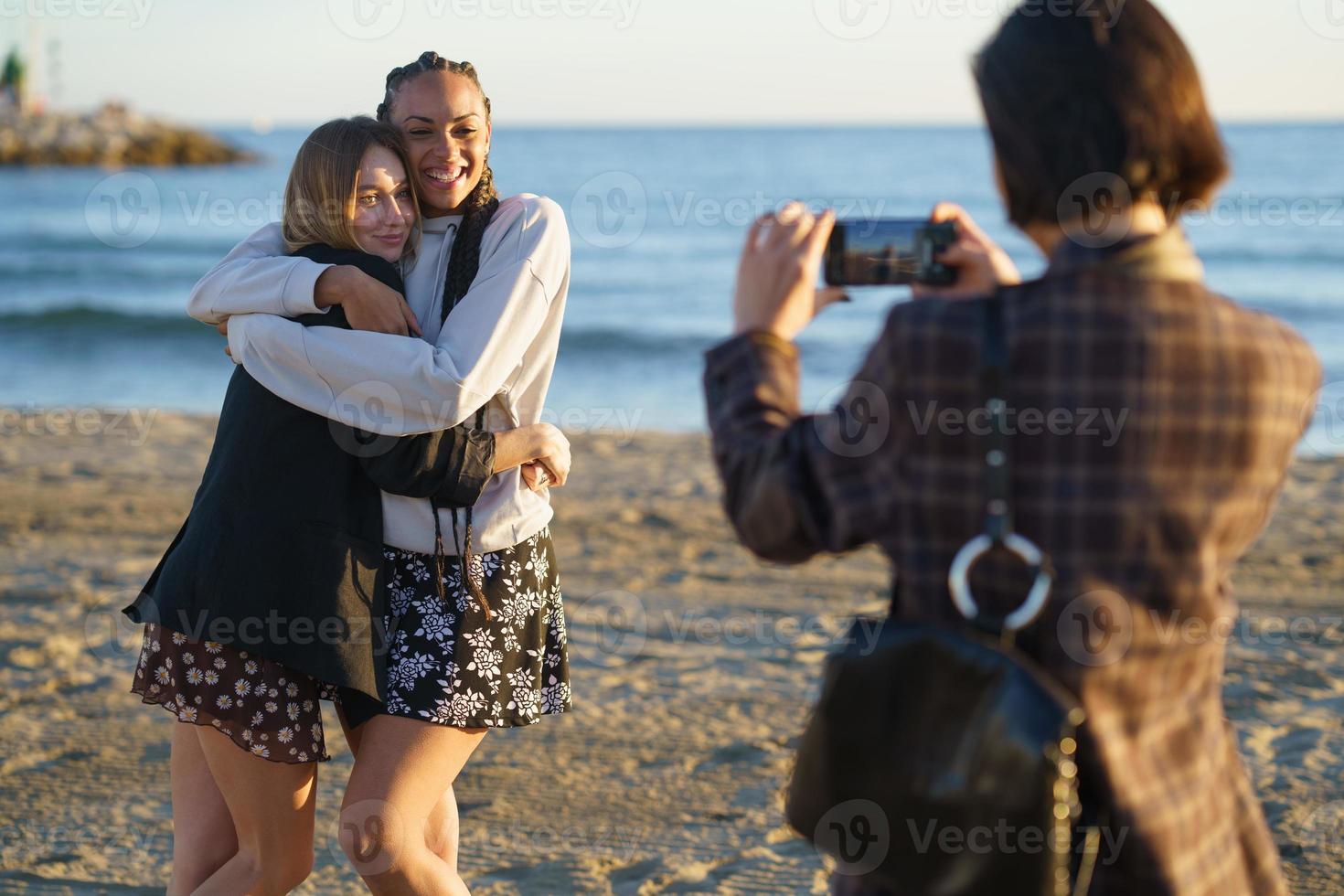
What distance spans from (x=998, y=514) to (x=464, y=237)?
151cm

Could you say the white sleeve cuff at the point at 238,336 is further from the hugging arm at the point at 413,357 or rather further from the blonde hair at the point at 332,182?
the blonde hair at the point at 332,182

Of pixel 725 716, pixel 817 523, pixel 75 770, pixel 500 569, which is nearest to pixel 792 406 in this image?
pixel 817 523

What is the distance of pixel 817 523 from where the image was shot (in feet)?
5.42

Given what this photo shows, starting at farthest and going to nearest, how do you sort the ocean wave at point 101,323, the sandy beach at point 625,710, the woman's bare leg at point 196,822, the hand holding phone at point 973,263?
the ocean wave at point 101,323 < the sandy beach at point 625,710 < the woman's bare leg at point 196,822 < the hand holding phone at point 973,263

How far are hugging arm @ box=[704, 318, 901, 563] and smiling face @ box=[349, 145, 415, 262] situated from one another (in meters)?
1.17

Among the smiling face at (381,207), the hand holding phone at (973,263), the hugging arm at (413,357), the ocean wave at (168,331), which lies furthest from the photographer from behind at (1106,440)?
the ocean wave at (168,331)

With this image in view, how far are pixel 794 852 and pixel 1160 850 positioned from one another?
242 centimetres

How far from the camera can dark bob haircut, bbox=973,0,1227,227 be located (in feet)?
5.05

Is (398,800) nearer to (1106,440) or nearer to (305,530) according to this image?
(305,530)

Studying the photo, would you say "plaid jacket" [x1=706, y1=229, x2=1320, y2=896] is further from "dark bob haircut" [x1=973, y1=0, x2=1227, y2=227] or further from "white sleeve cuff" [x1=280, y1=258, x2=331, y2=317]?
"white sleeve cuff" [x1=280, y1=258, x2=331, y2=317]

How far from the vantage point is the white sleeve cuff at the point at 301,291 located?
2.49 meters

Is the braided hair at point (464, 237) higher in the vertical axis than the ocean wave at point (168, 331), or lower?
lower

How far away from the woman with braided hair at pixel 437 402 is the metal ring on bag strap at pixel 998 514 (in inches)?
46.7

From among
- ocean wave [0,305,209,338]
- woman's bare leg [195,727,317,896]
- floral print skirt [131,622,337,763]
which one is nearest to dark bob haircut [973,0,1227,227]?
floral print skirt [131,622,337,763]
